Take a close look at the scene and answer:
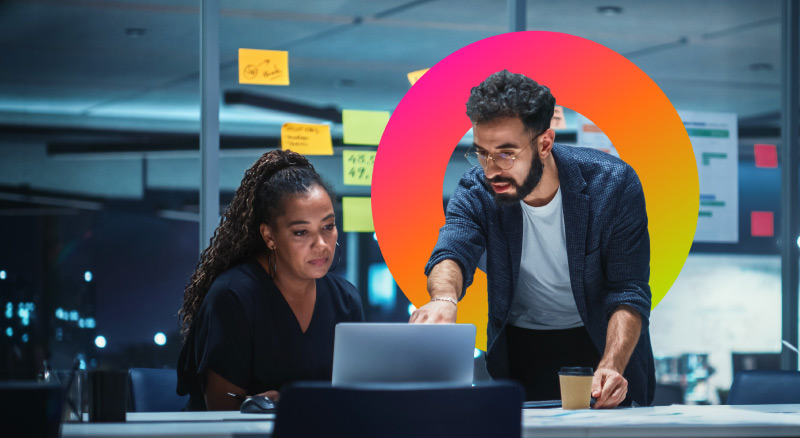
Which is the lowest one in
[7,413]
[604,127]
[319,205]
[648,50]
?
[7,413]

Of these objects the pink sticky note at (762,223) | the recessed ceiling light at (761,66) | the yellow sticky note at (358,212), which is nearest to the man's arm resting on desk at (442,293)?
the yellow sticky note at (358,212)

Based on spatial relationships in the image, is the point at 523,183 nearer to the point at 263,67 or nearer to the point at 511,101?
the point at 511,101

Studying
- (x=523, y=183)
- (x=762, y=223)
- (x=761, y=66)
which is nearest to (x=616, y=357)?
(x=523, y=183)

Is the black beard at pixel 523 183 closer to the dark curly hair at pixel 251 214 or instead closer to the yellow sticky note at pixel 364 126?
the dark curly hair at pixel 251 214

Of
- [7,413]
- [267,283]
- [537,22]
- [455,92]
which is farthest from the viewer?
[537,22]

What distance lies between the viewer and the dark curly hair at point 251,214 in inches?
105

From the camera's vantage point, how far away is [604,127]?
147 inches

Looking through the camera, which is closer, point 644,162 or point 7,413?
point 7,413

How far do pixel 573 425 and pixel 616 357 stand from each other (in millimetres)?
741

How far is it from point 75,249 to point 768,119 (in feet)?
11.2

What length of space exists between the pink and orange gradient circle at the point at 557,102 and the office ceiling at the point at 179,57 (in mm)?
159

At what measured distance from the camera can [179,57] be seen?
3936mm

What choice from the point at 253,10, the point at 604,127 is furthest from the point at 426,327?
the point at 253,10

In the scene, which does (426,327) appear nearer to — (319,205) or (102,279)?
(319,205)
